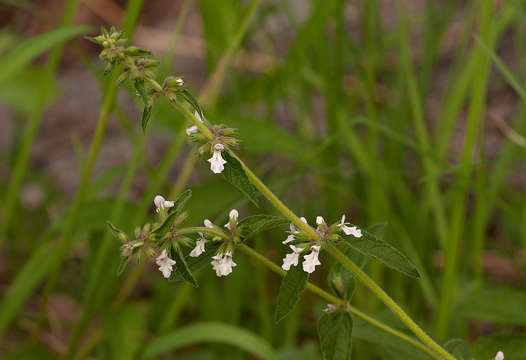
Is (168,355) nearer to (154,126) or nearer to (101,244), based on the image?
(101,244)

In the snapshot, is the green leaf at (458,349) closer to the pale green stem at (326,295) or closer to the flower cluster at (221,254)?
the pale green stem at (326,295)

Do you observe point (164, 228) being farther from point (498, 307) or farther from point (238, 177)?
point (498, 307)

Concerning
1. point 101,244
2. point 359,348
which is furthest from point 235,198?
point 359,348

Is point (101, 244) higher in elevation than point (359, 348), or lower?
higher

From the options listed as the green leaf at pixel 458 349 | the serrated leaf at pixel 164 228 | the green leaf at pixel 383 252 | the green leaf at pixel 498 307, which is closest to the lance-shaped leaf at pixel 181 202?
the serrated leaf at pixel 164 228

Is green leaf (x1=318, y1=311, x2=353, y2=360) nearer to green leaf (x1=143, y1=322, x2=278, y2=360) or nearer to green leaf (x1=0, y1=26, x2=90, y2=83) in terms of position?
green leaf (x1=143, y1=322, x2=278, y2=360)

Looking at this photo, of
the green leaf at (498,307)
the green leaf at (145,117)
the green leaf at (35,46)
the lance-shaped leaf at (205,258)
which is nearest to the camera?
the green leaf at (145,117)

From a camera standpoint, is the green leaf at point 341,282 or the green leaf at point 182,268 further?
the green leaf at point 341,282
